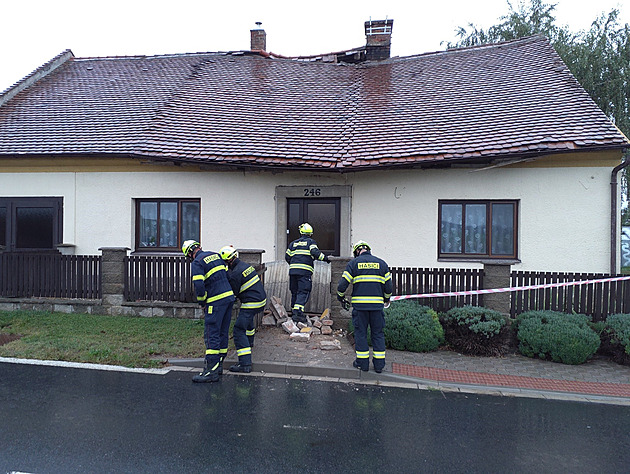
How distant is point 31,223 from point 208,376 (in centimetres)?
792

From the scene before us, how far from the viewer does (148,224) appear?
11.2 meters

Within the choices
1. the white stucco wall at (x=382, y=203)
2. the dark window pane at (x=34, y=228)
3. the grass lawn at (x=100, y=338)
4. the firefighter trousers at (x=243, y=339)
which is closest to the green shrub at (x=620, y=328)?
the white stucco wall at (x=382, y=203)

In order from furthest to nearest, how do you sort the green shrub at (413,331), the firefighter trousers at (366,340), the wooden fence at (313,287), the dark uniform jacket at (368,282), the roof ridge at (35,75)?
the roof ridge at (35,75) → the wooden fence at (313,287) → the green shrub at (413,331) → the dark uniform jacket at (368,282) → the firefighter trousers at (366,340)

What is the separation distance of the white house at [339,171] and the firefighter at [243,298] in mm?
4070

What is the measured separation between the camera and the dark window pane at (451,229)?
10250 mm

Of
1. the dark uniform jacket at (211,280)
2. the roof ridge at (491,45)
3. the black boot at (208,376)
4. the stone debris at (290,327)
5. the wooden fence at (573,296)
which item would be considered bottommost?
the black boot at (208,376)

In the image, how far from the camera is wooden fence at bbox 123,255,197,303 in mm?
9039

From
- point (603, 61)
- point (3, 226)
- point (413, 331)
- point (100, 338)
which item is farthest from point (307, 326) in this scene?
point (603, 61)

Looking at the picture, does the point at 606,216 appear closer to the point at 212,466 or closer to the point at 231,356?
the point at 231,356

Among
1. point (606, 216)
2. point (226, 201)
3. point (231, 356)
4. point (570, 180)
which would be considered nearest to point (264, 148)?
point (226, 201)

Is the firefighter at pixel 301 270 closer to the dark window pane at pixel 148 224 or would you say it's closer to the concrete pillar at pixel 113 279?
the concrete pillar at pixel 113 279

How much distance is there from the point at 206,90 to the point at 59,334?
8043mm

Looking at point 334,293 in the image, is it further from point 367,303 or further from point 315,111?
point 315,111

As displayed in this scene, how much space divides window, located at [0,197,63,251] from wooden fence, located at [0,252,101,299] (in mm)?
1500
